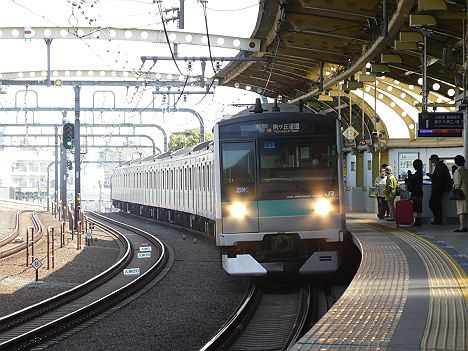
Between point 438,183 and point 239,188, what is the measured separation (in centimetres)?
509

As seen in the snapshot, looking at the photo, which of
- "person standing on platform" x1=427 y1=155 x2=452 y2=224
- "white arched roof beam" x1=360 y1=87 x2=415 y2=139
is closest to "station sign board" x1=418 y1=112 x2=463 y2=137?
"person standing on platform" x1=427 y1=155 x2=452 y2=224

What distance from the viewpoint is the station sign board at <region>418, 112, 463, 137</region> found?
52.6 ft

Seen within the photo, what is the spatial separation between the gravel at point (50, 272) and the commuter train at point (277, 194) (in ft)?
10.3

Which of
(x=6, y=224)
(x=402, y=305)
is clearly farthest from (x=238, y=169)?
(x=6, y=224)

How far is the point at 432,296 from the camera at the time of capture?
741cm

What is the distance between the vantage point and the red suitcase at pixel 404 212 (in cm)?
1623

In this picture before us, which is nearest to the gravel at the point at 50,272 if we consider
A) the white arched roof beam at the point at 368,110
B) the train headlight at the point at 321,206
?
the train headlight at the point at 321,206

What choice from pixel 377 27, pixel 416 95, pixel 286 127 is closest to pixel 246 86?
pixel 416 95

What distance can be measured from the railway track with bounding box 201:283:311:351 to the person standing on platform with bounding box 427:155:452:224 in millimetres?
4082

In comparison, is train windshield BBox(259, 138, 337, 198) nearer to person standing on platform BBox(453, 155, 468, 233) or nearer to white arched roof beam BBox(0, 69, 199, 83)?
person standing on platform BBox(453, 155, 468, 233)

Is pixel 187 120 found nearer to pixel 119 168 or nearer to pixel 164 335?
pixel 119 168

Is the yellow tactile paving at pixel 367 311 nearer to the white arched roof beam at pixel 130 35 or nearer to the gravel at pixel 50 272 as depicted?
the gravel at pixel 50 272

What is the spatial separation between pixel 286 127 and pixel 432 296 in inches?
221

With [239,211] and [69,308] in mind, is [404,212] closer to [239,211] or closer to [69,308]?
[239,211]
